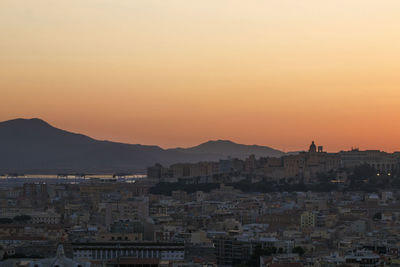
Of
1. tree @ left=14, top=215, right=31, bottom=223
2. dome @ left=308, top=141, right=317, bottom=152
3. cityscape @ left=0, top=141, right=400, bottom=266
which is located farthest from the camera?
dome @ left=308, top=141, right=317, bottom=152

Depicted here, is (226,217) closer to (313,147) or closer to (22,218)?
(22,218)

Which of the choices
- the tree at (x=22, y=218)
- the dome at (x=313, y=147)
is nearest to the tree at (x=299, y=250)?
the tree at (x=22, y=218)

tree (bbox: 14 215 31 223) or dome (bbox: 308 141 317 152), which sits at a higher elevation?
dome (bbox: 308 141 317 152)

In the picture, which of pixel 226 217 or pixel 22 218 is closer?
pixel 226 217

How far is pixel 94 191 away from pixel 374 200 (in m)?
33.3

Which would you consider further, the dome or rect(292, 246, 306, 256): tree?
the dome

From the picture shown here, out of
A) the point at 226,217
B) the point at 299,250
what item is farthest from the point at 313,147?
the point at 299,250

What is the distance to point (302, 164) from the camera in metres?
117

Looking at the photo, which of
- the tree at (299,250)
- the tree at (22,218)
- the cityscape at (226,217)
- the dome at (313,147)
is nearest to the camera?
the cityscape at (226,217)

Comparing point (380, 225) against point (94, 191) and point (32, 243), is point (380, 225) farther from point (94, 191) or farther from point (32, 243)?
point (94, 191)

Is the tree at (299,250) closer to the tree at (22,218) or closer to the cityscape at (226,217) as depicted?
the cityscape at (226,217)

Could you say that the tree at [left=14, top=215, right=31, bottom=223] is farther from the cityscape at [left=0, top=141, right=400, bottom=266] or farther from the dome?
the dome

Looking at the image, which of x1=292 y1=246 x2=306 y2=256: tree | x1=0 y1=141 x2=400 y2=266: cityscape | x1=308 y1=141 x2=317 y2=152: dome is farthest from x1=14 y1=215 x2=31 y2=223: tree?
x1=308 y1=141 x2=317 y2=152: dome

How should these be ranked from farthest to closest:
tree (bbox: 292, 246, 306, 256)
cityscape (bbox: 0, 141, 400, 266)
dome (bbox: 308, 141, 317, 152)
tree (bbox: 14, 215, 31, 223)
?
dome (bbox: 308, 141, 317, 152) → tree (bbox: 14, 215, 31, 223) → tree (bbox: 292, 246, 306, 256) → cityscape (bbox: 0, 141, 400, 266)
